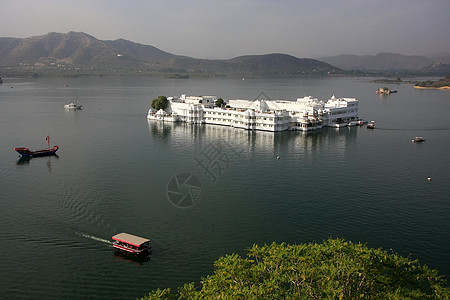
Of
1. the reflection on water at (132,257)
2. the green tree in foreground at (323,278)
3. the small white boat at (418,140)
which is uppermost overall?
the small white boat at (418,140)

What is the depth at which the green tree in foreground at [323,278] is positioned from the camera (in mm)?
9750

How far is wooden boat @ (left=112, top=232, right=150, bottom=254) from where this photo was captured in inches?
609

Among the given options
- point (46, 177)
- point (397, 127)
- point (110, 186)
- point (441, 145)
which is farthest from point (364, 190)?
point (397, 127)

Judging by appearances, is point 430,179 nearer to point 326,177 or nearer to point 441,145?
point 326,177

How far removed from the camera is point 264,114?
43.2 meters

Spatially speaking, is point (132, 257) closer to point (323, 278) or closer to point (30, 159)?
point (323, 278)

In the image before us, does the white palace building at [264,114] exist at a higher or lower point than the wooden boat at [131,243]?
higher

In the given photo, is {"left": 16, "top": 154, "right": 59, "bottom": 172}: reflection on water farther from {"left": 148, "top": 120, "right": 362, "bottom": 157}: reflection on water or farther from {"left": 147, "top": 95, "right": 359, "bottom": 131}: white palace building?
{"left": 147, "top": 95, "right": 359, "bottom": 131}: white palace building

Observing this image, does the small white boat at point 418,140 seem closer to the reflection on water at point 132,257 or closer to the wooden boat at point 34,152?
the reflection on water at point 132,257

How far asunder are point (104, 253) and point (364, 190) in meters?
16.3

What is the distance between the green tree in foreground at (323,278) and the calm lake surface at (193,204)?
12.4 feet

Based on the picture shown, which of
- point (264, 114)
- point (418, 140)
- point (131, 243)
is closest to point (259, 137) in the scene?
point (264, 114)

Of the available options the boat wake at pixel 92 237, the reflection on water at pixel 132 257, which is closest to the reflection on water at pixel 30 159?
the boat wake at pixel 92 237

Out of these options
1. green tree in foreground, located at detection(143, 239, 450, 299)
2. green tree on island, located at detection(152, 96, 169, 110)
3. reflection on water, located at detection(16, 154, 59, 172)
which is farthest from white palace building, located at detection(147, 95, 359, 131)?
green tree in foreground, located at detection(143, 239, 450, 299)
